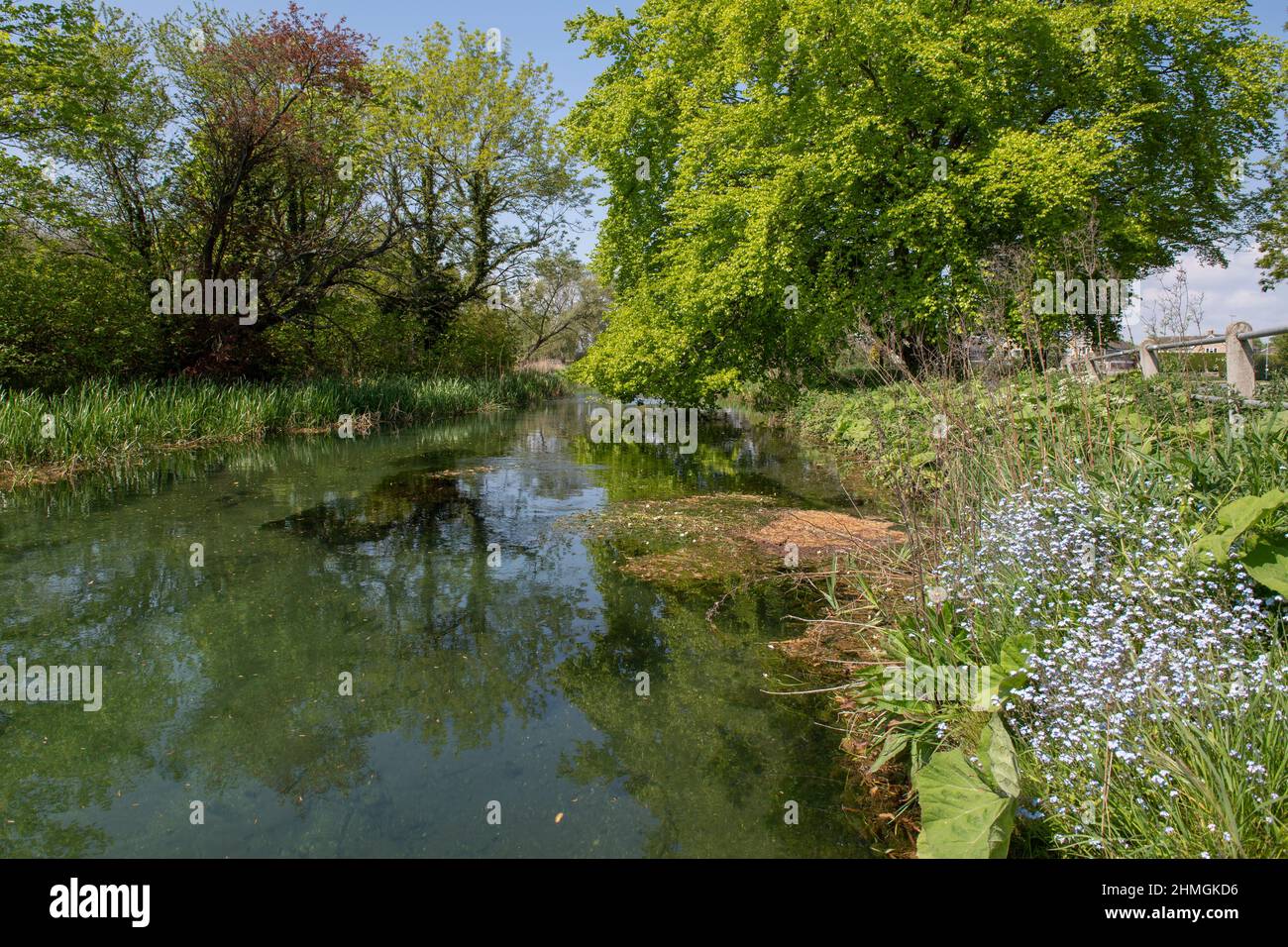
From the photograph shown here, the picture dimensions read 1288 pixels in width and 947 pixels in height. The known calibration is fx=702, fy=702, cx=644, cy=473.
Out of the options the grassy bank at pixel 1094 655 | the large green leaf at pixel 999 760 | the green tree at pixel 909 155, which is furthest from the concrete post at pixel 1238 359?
the green tree at pixel 909 155

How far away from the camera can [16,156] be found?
40.7 feet

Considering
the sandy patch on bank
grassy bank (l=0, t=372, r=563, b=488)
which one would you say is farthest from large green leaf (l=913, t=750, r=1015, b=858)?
grassy bank (l=0, t=372, r=563, b=488)

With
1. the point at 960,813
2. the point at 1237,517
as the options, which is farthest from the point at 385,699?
the point at 1237,517

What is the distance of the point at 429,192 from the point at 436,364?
20.5ft

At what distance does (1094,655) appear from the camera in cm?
272

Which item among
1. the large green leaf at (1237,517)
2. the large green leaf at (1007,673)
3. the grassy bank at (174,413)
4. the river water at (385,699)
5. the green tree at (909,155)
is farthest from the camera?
the green tree at (909,155)

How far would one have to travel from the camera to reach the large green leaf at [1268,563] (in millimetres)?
2637

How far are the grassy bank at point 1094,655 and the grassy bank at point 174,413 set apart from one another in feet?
39.5

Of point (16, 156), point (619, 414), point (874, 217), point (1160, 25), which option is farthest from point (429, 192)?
point (1160, 25)

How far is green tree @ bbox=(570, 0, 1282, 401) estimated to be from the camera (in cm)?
1395

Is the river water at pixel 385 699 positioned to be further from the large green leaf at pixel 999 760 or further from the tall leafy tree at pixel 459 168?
the tall leafy tree at pixel 459 168

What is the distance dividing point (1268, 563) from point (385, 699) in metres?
4.39

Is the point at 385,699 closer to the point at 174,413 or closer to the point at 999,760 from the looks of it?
the point at 999,760
